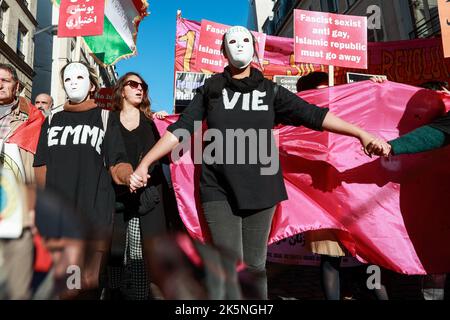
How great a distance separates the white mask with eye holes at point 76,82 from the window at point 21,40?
68.9 ft

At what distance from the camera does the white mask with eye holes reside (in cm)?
215

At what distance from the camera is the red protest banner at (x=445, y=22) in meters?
3.67

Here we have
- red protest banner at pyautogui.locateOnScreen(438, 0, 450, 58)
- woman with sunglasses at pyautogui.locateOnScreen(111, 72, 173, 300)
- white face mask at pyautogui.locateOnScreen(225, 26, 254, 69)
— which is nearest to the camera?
white face mask at pyautogui.locateOnScreen(225, 26, 254, 69)

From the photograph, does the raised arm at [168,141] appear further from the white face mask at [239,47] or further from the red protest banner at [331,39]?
the red protest banner at [331,39]

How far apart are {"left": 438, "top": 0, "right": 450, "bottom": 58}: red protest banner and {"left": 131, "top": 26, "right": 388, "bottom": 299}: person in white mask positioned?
2.73 meters

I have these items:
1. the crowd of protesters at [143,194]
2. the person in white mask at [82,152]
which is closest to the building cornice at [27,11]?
the crowd of protesters at [143,194]

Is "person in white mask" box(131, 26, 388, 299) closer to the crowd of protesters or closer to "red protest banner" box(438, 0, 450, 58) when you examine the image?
the crowd of protesters

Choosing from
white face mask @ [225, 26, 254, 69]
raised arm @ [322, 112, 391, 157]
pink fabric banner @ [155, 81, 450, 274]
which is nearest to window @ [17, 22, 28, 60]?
pink fabric banner @ [155, 81, 450, 274]

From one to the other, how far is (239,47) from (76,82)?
3.43 feet

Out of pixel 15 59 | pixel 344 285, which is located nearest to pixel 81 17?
pixel 344 285

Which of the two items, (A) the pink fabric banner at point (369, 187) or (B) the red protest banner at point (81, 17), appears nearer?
(A) the pink fabric banner at point (369, 187)

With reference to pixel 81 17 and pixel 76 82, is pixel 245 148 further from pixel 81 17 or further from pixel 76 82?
pixel 81 17
